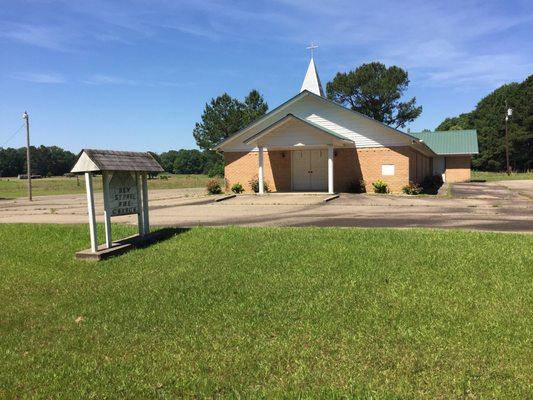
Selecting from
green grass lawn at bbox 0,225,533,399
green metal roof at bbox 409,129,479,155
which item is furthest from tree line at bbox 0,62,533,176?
green grass lawn at bbox 0,225,533,399

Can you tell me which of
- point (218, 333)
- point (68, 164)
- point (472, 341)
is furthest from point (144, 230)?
point (68, 164)

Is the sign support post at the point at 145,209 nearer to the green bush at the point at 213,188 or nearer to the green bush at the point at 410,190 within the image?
the green bush at the point at 213,188

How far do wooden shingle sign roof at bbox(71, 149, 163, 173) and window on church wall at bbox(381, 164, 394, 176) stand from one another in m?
16.1

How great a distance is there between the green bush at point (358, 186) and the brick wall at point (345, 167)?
0.34ft

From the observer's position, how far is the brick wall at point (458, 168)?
141 feet

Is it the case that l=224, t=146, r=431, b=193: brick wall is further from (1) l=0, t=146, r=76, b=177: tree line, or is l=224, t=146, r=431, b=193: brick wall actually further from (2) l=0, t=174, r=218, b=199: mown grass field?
(1) l=0, t=146, r=76, b=177: tree line

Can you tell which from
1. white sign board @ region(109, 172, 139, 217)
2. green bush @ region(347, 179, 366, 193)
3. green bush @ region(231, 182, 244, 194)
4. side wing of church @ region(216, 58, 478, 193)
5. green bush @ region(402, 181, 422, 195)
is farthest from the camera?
green bush @ region(231, 182, 244, 194)

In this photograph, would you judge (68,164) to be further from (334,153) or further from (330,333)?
(330,333)

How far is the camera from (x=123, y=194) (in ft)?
32.2

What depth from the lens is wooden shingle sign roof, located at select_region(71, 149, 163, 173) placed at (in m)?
8.74

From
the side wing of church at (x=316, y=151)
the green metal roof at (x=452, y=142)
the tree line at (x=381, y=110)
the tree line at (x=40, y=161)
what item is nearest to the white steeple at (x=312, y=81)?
the side wing of church at (x=316, y=151)

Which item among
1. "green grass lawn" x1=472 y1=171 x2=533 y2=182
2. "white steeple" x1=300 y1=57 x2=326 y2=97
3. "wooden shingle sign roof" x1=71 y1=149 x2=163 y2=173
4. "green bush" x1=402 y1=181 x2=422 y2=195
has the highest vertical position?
"white steeple" x1=300 y1=57 x2=326 y2=97

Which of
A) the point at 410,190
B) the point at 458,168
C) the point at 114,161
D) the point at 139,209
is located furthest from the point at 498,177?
the point at 114,161

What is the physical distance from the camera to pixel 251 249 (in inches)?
336
